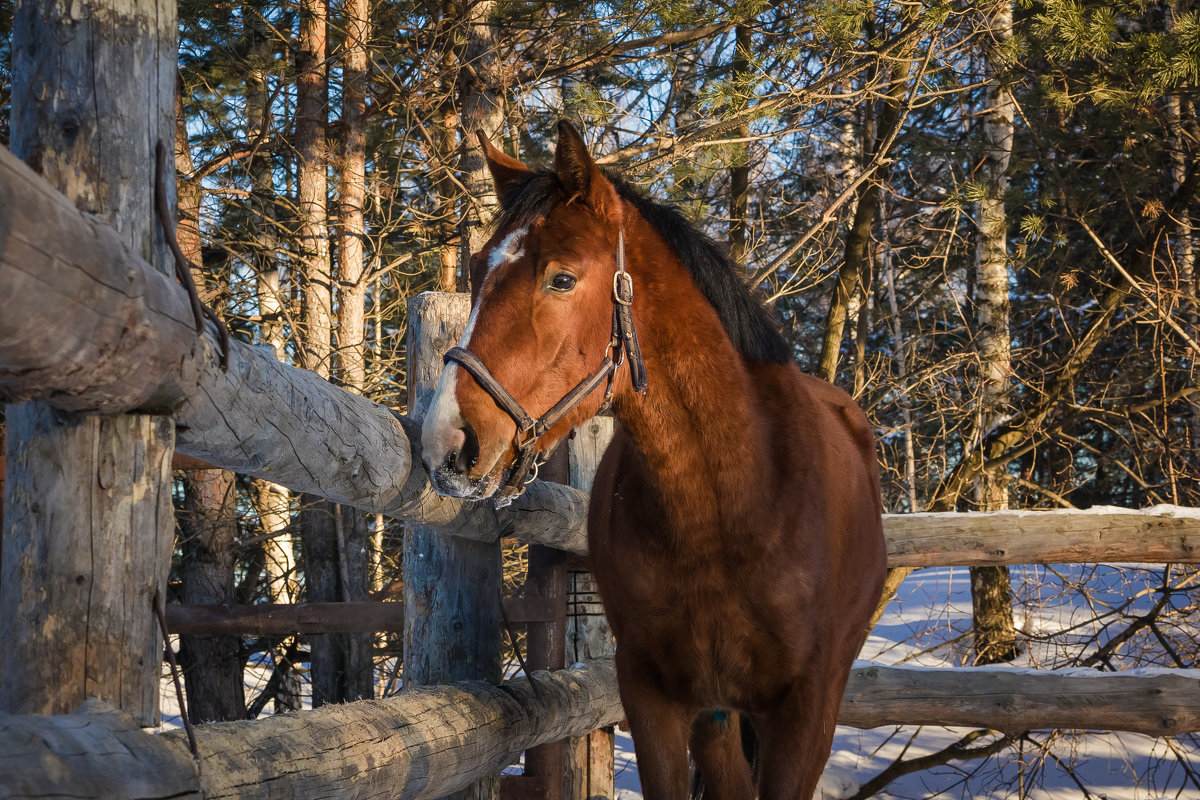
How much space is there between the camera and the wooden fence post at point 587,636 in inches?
153

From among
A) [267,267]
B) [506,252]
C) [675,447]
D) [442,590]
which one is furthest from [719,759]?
[267,267]

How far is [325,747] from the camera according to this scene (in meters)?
1.93

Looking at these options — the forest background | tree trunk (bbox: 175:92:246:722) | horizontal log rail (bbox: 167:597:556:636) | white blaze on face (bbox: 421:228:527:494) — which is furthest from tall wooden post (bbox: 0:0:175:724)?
tree trunk (bbox: 175:92:246:722)

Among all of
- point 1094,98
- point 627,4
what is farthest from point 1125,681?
point 627,4

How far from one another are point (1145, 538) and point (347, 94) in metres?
6.59

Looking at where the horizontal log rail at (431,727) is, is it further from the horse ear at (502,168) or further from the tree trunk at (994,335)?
the tree trunk at (994,335)

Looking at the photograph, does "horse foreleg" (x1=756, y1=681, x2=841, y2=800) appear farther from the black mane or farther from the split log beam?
the split log beam

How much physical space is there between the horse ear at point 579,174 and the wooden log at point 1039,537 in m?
2.58

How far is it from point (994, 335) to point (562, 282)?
6736mm

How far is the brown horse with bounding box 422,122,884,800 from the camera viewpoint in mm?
2295

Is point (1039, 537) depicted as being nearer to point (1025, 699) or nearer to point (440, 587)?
point (1025, 699)

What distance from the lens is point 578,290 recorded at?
7.62 feet

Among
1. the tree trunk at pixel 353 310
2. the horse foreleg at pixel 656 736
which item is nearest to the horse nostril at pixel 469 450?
the horse foreleg at pixel 656 736

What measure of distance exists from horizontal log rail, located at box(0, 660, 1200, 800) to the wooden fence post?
0.24 meters
